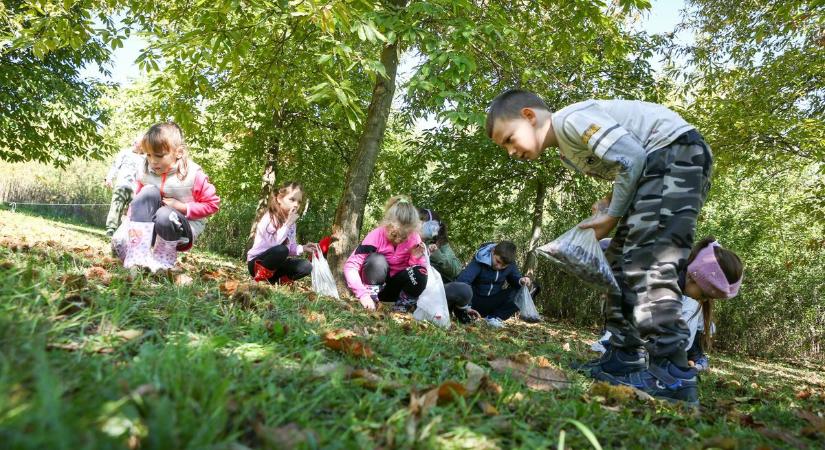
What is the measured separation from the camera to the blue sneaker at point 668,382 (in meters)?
2.41

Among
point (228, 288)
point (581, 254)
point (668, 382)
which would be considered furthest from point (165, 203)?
point (668, 382)

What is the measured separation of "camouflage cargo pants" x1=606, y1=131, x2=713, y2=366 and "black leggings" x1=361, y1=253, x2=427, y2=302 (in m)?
2.56

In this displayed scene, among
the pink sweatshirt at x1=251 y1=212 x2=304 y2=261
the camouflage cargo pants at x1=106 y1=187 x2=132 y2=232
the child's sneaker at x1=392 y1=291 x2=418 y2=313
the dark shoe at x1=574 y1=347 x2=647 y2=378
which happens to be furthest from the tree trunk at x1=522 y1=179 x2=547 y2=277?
A: the dark shoe at x1=574 y1=347 x2=647 y2=378

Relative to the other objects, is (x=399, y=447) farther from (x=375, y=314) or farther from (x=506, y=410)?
(x=375, y=314)

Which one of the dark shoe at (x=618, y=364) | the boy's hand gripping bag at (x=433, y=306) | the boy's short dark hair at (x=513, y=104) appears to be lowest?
the boy's hand gripping bag at (x=433, y=306)

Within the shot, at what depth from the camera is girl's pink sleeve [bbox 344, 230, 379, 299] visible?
182 inches

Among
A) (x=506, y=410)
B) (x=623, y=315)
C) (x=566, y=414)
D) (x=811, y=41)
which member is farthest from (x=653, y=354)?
(x=811, y=41)

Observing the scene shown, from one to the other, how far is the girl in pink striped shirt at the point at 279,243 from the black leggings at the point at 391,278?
55 centimetres

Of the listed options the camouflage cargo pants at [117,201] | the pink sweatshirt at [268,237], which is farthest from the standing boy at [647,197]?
the camouflage cargo pants at [117,201]

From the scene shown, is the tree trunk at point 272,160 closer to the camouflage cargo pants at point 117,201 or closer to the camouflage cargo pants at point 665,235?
the camouflage cargo pants at point 117,201

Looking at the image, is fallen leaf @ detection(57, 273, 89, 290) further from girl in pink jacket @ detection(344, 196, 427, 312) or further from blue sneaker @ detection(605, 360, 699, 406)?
girl in pink jacket @ detection(344, 196, 427, 312)

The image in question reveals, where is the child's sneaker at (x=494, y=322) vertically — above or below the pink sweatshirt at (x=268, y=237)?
below

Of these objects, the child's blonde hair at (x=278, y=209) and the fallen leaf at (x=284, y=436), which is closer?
the fallen leaf at (x=284, y=436)

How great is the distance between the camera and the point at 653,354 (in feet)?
8.18
